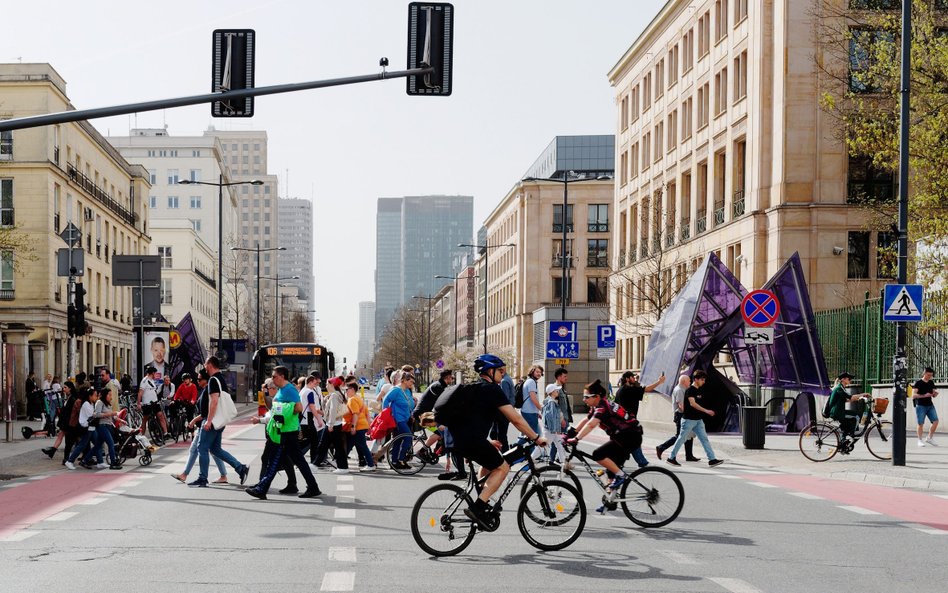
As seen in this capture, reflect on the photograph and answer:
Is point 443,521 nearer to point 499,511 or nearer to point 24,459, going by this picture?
point 499,511

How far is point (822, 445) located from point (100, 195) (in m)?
52.8

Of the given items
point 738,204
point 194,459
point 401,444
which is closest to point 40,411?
point 401,444

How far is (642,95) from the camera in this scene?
66.2 metres

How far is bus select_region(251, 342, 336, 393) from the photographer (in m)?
46.6

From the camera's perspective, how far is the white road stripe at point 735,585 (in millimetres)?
8930

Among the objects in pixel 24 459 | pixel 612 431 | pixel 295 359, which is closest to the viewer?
pixel 612 431

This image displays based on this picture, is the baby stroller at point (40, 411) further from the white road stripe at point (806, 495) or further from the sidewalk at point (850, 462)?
the white road stripe at point (806, 495)

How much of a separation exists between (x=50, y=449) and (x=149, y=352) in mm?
14391

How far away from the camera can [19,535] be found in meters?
12.0

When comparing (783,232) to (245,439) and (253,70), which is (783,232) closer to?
(245,439)

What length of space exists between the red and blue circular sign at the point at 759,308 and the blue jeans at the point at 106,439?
12266 millimetres

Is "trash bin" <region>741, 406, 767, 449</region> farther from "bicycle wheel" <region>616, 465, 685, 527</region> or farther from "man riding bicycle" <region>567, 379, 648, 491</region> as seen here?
"bicycle wheel" <region>616, 465, 685, 527</region>

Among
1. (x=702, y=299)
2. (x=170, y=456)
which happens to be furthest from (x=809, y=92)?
(x=170, y=456)

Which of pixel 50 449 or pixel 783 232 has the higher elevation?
pixel 783 232
